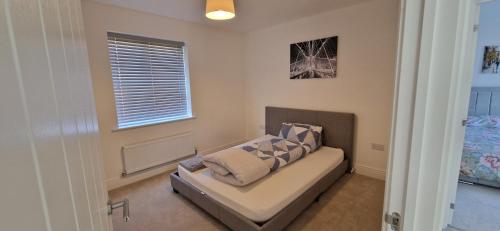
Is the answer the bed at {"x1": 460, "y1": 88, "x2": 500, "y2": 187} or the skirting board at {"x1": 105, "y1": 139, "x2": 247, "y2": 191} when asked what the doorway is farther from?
the skirting board at {"x1": 105, "y1": 139, "x2": 247, "y2": 191}

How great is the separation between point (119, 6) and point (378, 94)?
346 centimetres

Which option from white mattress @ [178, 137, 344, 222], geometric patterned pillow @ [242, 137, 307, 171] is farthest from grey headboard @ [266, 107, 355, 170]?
geometric patterned pillow @ [242, 137, 307, 171]

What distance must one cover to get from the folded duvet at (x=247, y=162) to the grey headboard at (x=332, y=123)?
2.20ft

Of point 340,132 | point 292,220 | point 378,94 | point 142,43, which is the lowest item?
point 292,220

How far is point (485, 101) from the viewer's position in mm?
3428

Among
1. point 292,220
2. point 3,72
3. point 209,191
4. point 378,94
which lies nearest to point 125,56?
point 209,191

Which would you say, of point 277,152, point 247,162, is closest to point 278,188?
point 247,162

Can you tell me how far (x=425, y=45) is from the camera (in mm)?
599

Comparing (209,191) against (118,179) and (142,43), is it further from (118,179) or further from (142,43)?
(142,43)

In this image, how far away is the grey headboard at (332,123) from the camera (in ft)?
9.93

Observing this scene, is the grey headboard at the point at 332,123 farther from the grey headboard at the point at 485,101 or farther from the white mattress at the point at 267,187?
the grey headboard at the point at 485,101

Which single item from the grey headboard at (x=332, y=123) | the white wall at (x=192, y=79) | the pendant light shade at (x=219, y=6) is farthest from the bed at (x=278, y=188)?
the pendant light shade at (x=219, y=6)

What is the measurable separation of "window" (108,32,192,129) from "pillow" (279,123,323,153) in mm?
1627

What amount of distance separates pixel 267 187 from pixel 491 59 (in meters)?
4.05
